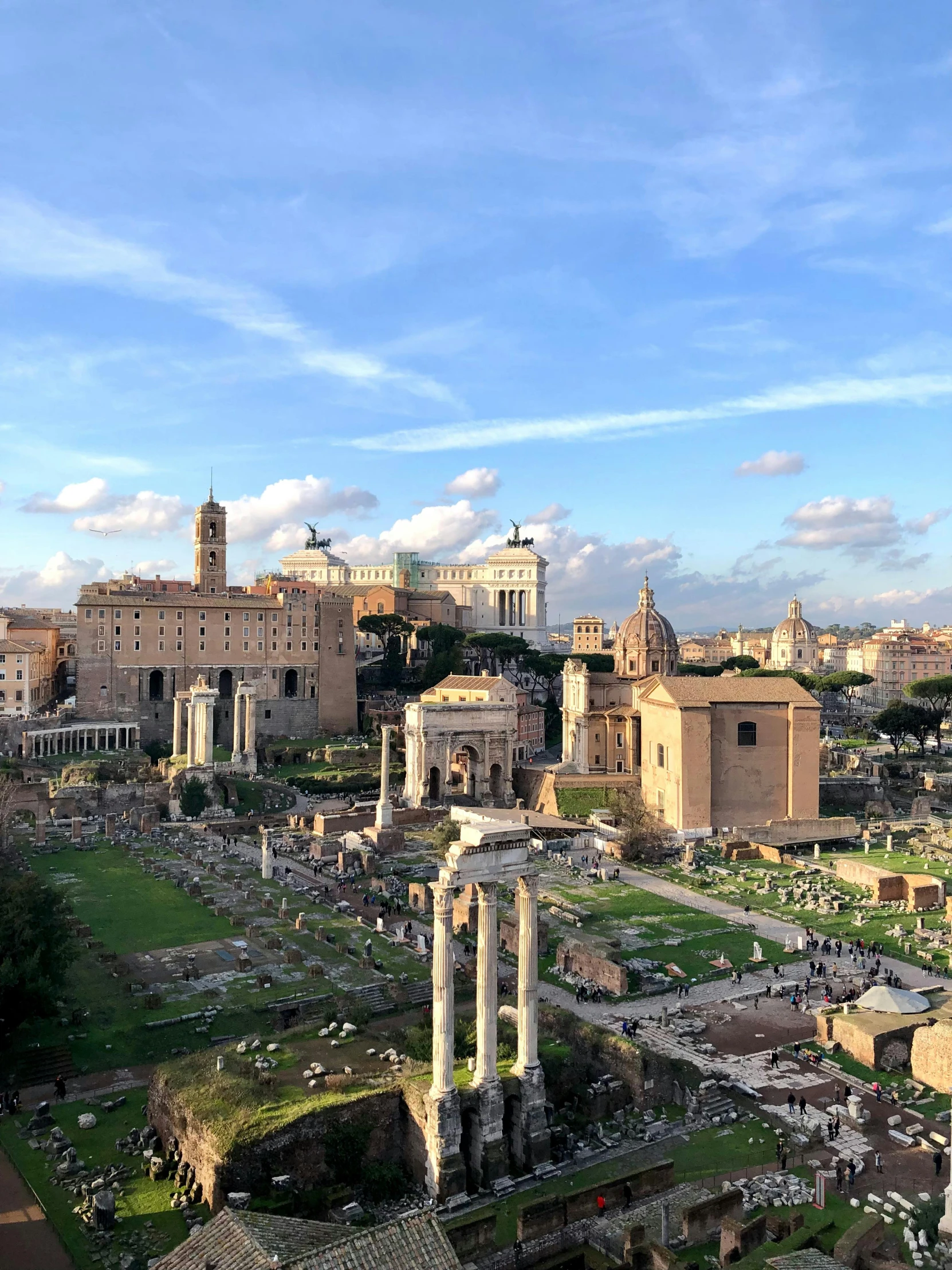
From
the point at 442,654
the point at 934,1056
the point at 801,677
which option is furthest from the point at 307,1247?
the point at 801,677

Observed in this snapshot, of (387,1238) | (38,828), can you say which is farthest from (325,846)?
(387,1238)

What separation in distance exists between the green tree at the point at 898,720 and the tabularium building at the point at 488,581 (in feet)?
157

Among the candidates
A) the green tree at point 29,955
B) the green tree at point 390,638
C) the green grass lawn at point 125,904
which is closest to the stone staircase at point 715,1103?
the green tree at point 29,955

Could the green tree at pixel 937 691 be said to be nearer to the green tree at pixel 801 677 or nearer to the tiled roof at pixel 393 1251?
the green tree at pixel 801 677

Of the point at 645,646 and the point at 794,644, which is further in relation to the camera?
the point at 794,644

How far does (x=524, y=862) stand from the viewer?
17.7 meters

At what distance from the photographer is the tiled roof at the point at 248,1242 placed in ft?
37.5

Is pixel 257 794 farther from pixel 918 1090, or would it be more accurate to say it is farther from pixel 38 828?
pixel 918 1090

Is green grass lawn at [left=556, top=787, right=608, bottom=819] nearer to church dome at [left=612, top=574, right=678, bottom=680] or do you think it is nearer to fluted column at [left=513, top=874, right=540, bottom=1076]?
church dome at [left=612, top=574, right=678, bottom=680]

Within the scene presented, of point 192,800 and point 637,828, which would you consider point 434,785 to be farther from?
point 637,828

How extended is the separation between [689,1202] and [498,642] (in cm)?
6839

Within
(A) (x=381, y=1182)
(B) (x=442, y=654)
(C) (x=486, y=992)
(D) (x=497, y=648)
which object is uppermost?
(D) (x=497, y=648)

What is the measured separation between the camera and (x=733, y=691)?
157ft

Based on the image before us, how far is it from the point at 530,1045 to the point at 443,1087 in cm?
187
